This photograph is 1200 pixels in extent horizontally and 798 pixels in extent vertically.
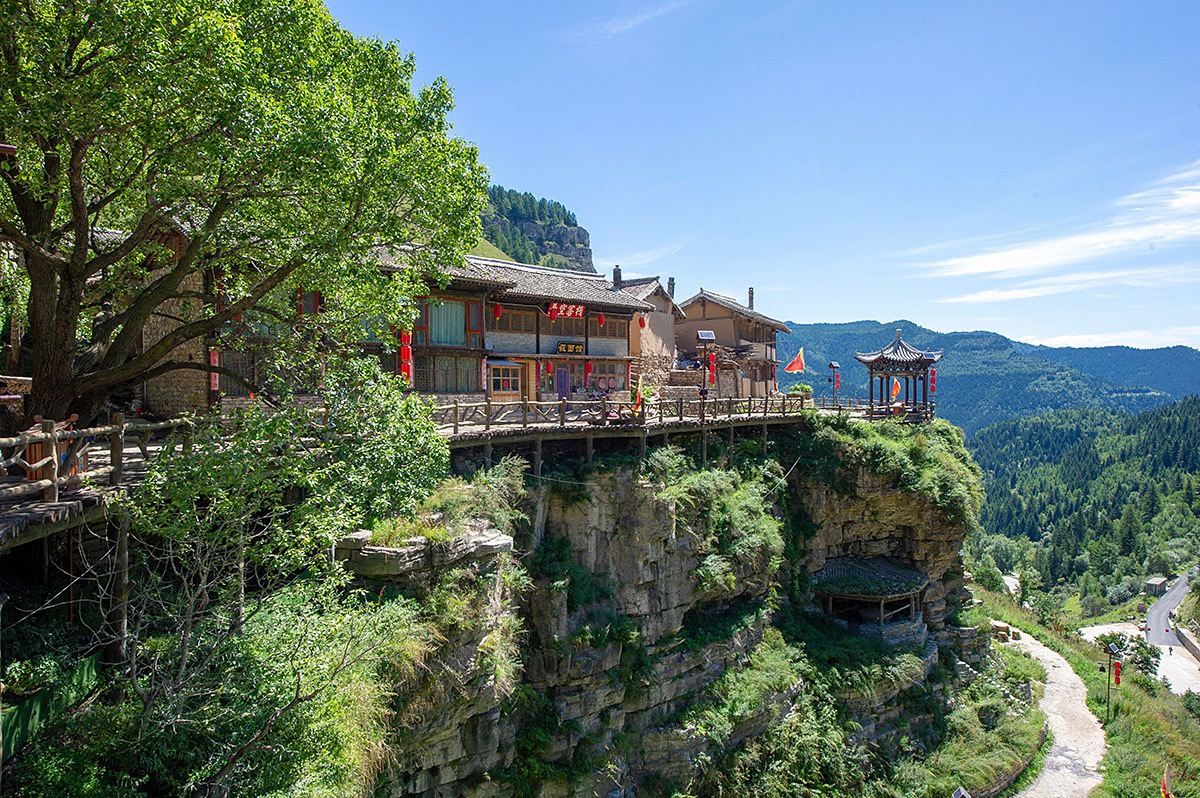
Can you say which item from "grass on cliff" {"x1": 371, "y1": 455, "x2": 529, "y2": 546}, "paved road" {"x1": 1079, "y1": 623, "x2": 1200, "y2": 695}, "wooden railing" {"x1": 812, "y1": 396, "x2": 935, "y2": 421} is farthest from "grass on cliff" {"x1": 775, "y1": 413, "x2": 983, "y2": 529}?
"paved road" {"x1": 1079, "y1": 623, "x2": 1200, "y2": 695}

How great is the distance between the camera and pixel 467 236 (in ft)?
50.0

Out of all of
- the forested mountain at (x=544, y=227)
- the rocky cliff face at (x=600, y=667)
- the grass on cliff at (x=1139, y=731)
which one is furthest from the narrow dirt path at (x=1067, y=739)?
the forested mountain at (x=544, y=227)

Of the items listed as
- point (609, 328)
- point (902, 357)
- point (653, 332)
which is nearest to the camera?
point (609, 328)

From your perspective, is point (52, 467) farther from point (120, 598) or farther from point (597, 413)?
point (597, 413)

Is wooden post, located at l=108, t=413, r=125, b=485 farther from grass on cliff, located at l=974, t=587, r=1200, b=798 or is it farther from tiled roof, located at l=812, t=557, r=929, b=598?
grass on cliff, located at l=974, t=587, r=1200, b=798

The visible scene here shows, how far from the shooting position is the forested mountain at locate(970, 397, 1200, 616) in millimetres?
86062

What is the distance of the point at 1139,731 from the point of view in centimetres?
2991

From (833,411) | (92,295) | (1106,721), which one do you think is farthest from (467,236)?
(1106,721)

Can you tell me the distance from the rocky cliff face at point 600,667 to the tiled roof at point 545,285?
35.9 ft

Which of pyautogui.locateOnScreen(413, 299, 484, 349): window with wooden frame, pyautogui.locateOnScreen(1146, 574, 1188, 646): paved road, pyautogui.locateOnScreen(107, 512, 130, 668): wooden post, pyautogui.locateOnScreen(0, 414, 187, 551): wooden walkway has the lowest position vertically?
pyautogui.locateOnScreen(1146, 574, 1188, 646): paved road

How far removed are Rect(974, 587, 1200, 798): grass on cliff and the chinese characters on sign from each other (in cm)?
2737

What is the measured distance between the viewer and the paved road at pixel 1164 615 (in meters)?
59.9

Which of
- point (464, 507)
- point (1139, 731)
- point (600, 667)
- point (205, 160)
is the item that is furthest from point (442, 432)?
point (1139, 731)

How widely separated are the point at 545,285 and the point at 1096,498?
11579cm
